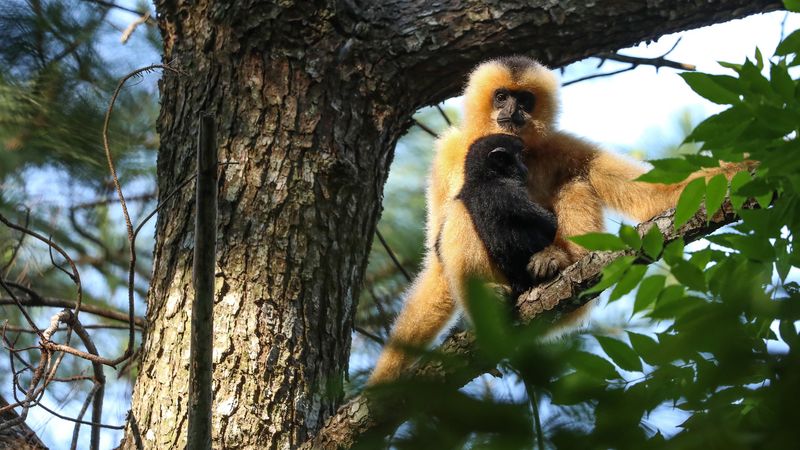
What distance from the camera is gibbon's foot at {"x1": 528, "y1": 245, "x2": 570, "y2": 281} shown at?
434 centimetres

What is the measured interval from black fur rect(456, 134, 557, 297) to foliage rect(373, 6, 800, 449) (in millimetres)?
2157

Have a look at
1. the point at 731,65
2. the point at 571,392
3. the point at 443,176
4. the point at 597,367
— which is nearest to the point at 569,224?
the point at 443,176

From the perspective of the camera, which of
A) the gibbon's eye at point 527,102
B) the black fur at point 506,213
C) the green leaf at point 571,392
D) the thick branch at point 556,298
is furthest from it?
the gibbon's eye at point 527,102

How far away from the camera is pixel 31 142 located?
6328 mm

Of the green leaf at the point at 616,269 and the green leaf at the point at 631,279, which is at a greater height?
the green leaf at the point at 616,269

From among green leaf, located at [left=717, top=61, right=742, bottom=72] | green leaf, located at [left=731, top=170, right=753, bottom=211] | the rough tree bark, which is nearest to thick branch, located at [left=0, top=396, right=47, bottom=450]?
the rough tree bark

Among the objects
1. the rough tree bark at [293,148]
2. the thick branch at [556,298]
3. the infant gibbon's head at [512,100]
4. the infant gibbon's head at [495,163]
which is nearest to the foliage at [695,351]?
the thick branch at [556,298]

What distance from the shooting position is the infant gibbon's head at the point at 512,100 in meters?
5.35

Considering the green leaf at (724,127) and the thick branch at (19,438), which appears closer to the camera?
the green leaf at (724,127)

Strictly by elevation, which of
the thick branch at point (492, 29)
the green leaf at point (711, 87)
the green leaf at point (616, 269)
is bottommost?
the green leaf at point (616, 269)

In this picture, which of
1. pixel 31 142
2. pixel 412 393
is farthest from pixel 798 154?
pixel 31 142

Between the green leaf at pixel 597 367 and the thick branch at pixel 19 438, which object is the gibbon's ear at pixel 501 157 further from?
the green leaf at pixel 597 367

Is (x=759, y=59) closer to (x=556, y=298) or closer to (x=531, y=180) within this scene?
(x=556, y=298)

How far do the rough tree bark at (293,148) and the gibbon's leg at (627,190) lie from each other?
80 cm
